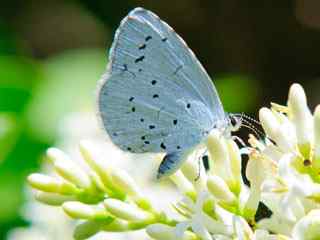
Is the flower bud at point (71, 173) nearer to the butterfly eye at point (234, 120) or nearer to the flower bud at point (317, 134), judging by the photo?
the butterfly eye at point (234, 120)

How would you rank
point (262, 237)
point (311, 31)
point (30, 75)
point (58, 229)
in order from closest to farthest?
point (262, 237) → point (58, 229) → point (30, 75) → point (311, 31)

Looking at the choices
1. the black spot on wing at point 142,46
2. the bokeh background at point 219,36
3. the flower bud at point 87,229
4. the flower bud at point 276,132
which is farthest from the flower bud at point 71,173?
the bokeh background at point 219,36

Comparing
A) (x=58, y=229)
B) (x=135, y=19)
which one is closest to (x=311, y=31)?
(x=58, y=229)

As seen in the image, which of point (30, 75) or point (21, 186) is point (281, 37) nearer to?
point (30, 75)

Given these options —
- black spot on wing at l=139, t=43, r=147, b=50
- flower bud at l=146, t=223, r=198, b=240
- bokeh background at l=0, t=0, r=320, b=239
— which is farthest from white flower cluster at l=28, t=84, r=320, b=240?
bokeh background at l=0, t=0, r=320, b=239

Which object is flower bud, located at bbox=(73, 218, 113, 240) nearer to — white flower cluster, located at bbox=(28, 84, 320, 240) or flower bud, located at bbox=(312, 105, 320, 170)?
white flower cluster, located at bbox=(28, 84, 320, 240)
